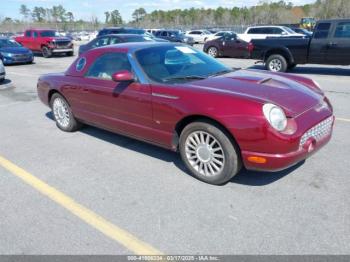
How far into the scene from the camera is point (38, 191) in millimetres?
3801

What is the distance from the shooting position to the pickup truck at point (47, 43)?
21.9 metres

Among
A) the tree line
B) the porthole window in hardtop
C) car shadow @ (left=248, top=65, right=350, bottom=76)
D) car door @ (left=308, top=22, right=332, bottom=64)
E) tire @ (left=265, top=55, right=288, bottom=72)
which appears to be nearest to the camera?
the porthole window in hardtop

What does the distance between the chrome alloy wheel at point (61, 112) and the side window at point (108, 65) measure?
38.2 inches

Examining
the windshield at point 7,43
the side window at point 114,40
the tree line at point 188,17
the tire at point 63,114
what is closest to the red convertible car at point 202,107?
the tire at point 63,114

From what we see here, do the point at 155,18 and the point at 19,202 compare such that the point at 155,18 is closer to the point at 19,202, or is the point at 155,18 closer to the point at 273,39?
the point at 273,39

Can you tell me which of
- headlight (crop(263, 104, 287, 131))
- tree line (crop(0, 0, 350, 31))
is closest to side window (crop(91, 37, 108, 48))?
headlight (crop(263, 104, 287, 131))

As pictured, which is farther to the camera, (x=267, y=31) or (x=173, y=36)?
(x=173, y=36)

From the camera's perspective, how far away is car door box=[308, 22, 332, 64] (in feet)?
36.5

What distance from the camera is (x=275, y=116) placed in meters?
3.27

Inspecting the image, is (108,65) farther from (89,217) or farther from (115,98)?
(89,217)

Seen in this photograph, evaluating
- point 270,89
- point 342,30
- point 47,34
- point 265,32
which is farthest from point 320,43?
point 47,34

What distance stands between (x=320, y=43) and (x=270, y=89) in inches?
340

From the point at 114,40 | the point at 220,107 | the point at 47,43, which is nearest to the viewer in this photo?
the point at 220,107

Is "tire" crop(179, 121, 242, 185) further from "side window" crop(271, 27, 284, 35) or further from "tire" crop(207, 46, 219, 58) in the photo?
"side window" crop(271, 27, 284, 35)
